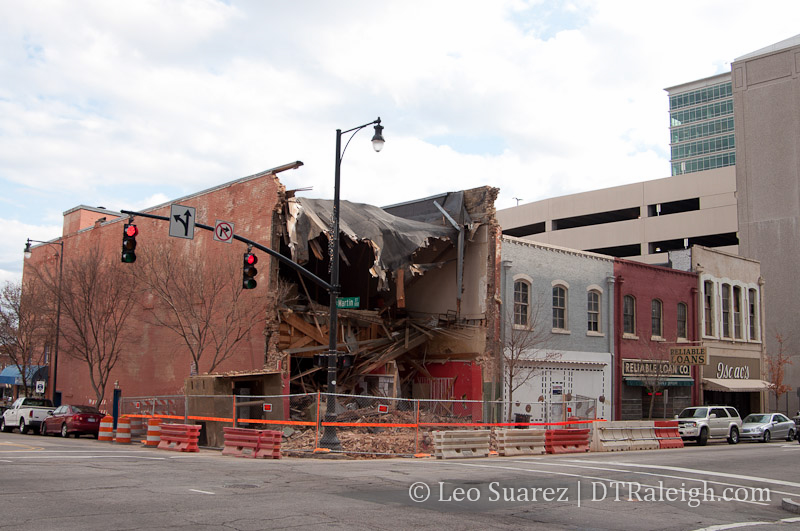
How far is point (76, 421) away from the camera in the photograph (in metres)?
28.4

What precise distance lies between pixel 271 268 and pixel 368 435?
8012 mm

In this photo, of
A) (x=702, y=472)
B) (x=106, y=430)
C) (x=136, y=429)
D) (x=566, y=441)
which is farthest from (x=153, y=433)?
(x=702, y=472)

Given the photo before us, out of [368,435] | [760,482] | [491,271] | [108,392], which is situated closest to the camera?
[760,482]

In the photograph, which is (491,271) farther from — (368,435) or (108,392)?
(108,392)

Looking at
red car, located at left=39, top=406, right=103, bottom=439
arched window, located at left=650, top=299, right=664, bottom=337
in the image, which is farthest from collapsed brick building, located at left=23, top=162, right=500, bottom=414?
arched window, located at left=650, top=299, right=664, bottom=337

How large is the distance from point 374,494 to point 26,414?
25439 millimetres

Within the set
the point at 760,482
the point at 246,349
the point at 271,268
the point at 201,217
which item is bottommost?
the point at 760,482

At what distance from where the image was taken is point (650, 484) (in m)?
14.5

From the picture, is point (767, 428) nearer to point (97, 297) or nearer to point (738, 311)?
point (738, 311)

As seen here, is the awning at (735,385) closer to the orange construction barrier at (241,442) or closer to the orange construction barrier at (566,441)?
the orange construction barrier at (566,441)

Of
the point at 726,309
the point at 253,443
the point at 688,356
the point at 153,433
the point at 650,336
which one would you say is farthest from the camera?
the point at 726,309

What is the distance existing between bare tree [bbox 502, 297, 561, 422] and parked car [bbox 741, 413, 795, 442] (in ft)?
30.5

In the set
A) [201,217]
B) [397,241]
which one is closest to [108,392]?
[201,217]

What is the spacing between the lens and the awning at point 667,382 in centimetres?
3482
